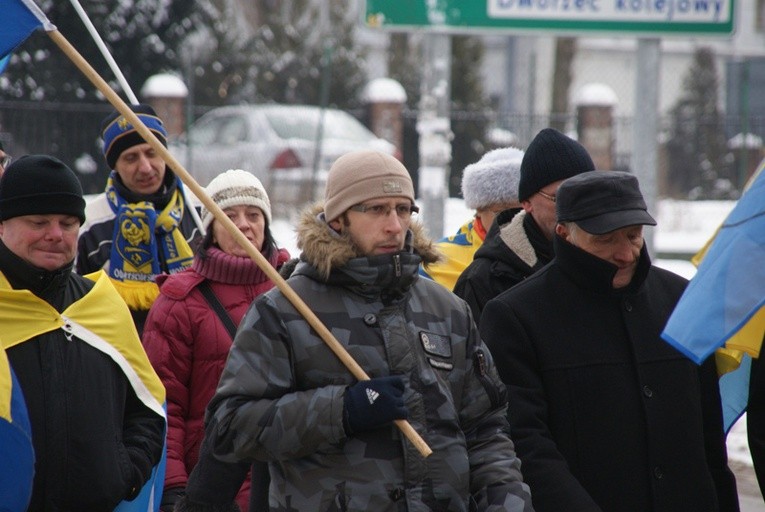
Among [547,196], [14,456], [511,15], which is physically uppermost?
[511,15]

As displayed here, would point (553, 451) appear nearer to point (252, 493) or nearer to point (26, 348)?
point (252, 493)

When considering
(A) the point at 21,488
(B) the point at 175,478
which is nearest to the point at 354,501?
(A) the point at 21,488

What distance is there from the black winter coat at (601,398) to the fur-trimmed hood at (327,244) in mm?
394

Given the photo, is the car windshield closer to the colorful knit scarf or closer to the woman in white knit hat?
the colorful knit scarf

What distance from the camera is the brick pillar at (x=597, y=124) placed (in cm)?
1666

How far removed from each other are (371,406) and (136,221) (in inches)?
99.7

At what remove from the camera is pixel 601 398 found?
3727mm

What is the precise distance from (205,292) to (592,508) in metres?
1.80

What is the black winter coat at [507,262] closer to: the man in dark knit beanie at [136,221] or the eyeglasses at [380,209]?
the eyeglasses at [380,209]

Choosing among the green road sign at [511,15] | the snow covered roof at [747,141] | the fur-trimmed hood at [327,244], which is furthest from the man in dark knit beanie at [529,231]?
the snow covered roof at [747,141]

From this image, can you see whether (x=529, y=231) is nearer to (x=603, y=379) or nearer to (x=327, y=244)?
(x=603, y=379)

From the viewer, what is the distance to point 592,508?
3.55 metres

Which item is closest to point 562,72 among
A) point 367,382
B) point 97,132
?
point 97,132

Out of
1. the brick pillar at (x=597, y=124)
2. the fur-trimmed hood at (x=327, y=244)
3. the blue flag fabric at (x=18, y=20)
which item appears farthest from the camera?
the brick pillar at (x=597, y=124)
